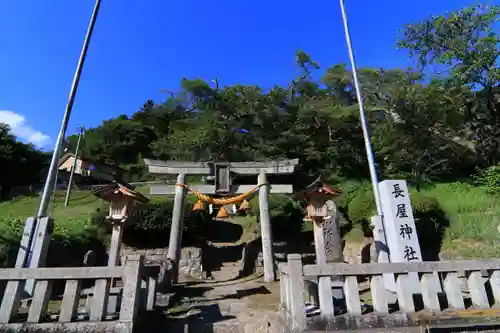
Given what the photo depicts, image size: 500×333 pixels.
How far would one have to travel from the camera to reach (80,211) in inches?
876

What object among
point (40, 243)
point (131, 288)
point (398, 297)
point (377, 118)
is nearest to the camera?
point (131, 288)

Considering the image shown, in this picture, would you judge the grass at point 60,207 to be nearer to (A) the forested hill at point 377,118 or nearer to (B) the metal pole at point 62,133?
(A) the forested hill at point 377,118

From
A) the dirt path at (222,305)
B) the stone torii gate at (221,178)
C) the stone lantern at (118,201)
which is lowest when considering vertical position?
the dirt path at (222,305)

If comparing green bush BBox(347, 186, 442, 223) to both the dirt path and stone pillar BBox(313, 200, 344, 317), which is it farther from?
the dirt path

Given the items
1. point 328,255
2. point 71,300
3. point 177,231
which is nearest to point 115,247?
point 177,231

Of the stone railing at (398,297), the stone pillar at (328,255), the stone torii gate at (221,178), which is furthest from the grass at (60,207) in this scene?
the stone railing at (398,297)

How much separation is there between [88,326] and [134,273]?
1.01 m

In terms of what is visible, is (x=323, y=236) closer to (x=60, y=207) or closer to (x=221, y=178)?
(x=221, y=178)

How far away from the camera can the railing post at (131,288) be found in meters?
5.22

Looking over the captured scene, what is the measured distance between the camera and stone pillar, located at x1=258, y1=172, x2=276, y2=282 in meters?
11.1

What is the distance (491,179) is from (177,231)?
50.8 feet

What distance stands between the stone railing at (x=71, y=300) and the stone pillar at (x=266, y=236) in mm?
6366

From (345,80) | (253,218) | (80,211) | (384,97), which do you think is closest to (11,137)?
(80,211)

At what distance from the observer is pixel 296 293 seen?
519 centimetres
